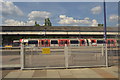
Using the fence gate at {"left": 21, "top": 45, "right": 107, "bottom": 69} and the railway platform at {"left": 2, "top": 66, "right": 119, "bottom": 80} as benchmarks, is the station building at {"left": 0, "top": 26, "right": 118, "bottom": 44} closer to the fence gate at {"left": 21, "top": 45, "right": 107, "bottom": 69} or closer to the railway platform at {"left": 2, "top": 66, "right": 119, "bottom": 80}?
the fence gate at {"left": 21, "top": 45, "right": 107, "bottom": 69}

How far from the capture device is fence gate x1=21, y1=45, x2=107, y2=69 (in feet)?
27.9

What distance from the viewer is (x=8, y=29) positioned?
5903 cm

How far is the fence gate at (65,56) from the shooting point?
849cm

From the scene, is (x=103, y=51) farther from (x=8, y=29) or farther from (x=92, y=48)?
(x=8, y=29)

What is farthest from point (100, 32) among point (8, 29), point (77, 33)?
point (8, 29)

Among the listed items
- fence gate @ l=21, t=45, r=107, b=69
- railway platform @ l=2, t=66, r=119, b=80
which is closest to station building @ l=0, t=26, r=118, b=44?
fence gate @ l=21, t=45, r=107, b=69

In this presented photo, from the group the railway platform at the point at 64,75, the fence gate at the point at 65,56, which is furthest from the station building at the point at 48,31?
the railway platform at the point at 64,75

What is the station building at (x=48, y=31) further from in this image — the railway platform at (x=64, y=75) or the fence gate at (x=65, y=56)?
the railway platform at (x=64, y=75)

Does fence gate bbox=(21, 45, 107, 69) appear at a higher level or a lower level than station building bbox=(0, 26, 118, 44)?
lower

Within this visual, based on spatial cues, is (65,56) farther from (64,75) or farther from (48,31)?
(48,31)

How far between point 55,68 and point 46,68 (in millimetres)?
527

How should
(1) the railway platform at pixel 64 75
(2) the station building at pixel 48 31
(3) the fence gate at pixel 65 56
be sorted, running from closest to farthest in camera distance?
(1) the railway platform at pixel 64 75
(3) the fence gate at pixel 65 56
(2) the station building at pixel 48 31

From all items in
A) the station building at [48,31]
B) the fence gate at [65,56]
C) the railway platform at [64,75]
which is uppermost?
the station building at [48,31]

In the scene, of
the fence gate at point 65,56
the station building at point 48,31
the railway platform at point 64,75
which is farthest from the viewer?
the station building at point 48,31
